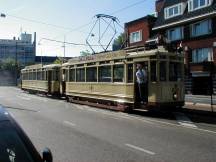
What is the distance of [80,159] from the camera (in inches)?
350

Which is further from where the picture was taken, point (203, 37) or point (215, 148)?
point (203, 37)

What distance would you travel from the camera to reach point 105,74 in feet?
72.8

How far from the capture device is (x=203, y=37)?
42.9 metres

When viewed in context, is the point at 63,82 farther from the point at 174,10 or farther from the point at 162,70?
the point at 174,10

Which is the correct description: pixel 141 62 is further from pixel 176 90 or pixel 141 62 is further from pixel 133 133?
pixel 133 133

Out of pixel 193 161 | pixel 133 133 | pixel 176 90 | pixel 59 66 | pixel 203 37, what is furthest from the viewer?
pixel 203 37

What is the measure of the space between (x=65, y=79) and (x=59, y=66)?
292cm

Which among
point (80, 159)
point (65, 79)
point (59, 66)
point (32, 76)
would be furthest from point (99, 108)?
point (32, 76)

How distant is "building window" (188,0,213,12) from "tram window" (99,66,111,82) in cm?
2321

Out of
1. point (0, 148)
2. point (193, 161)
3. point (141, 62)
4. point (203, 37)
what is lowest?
point (193, 161)

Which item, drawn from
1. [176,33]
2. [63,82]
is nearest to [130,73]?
[63,82]

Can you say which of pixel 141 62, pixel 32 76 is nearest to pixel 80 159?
pixel 141 62

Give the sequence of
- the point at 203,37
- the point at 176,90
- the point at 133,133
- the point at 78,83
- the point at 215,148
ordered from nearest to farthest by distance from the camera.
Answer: the point at 215,148 → the point at 133,133 → the point at 176,90 → the point at 78,83 → the point at 203,37

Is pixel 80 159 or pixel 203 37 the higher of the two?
pixel 203 37
